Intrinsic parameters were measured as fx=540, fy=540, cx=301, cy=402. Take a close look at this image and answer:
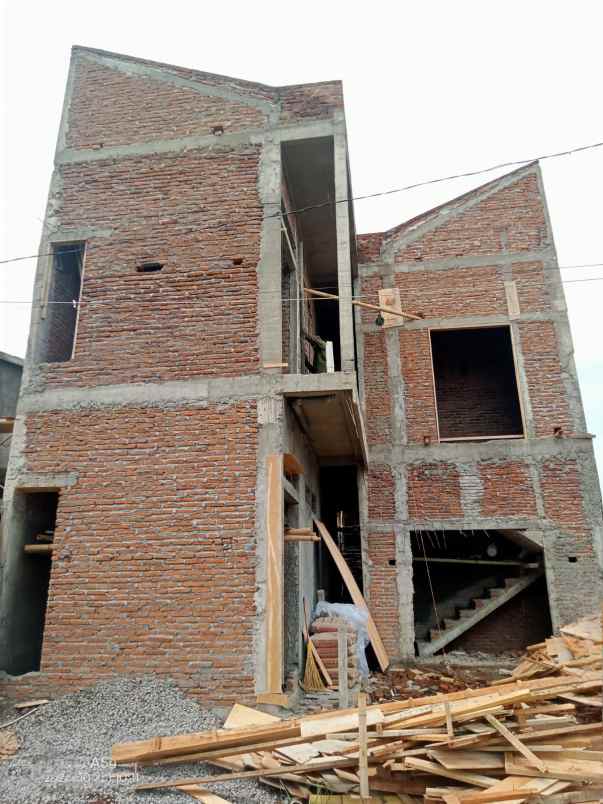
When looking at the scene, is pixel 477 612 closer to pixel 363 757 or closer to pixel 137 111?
pixel 363 757

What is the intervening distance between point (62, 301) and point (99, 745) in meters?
6.49

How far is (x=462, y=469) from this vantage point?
439 inches

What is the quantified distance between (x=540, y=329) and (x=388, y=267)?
12.0 feet

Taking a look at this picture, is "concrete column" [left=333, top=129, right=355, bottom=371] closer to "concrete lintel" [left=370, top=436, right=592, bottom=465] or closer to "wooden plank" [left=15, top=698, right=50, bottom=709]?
"concrete lintel" [left=370, top=436, right=592, bottom=465]

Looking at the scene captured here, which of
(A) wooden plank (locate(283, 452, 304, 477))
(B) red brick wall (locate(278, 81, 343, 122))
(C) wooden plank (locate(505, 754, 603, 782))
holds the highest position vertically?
(B) red brick wall (locate(278, 81, 343, 122))

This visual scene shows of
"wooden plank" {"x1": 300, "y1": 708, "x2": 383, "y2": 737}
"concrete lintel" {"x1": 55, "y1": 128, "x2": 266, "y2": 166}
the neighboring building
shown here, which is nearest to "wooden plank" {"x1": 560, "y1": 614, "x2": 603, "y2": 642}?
"wooden plank" {"x1": 300, "y1": 708, "x2": 383, "y2": 737}

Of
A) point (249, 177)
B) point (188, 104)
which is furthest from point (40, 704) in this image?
point (188, 104)

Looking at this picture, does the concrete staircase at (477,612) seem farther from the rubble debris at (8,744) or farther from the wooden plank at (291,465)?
the rubble debris at (8,744)

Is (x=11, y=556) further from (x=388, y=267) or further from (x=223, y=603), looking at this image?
(x=388, y=267)

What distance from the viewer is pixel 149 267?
8.26 meters

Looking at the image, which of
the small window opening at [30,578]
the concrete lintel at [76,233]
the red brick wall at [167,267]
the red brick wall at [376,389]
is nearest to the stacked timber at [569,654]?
the red brick wall at [376,389]

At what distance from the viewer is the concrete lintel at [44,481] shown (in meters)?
7.29

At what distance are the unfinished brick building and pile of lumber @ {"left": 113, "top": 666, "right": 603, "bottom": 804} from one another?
1.40 metres

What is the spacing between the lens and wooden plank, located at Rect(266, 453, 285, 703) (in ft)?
20.5
